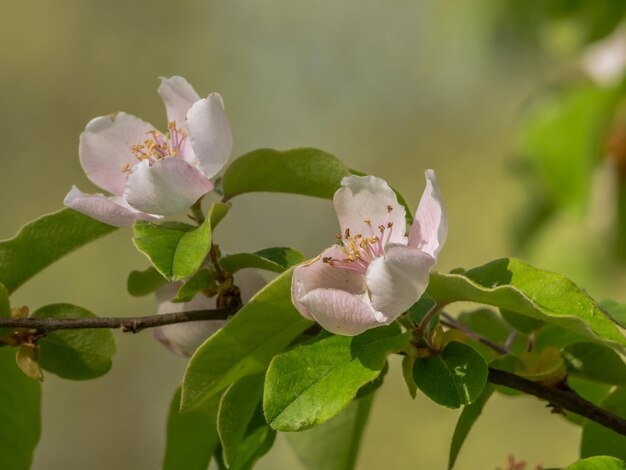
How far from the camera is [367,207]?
62 cm

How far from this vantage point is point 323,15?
7434 mm

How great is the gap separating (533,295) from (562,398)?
114mm

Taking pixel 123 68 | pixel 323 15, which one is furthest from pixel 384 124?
pixel 123 68

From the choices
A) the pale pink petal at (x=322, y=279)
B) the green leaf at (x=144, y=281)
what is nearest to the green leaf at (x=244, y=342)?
the pale pink petal at (x=322, y=279)

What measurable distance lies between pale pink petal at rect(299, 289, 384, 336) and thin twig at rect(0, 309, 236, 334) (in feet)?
0.35

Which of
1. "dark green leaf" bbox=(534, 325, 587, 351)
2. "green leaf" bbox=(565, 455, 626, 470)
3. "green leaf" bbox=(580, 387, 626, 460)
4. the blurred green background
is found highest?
the blurred green background

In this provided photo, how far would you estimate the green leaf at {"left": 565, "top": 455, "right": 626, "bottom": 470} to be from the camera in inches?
22.5

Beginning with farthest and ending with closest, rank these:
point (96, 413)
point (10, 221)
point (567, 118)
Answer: point (10, 221)
point (96, 413)
point (567, 118)

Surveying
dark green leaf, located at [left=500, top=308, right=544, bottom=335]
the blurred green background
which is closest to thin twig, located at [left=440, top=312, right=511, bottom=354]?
dark green leaf, located at [left=500, top=308, right=544, bottom=335]

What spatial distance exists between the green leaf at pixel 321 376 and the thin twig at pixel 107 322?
82mm

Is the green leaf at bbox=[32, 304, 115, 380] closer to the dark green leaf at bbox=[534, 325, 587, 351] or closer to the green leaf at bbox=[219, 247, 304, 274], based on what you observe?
the green leaf at bbox=[219, 247, 304, 274]

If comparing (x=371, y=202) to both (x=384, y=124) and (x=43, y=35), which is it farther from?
(x=43, y=35)

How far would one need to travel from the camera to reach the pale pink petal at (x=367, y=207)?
61 centimetres

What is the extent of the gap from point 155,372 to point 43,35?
2865mm
